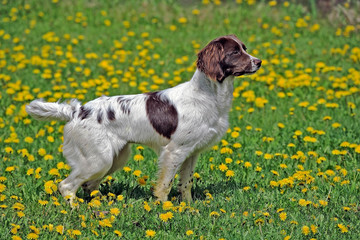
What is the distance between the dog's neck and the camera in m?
4.86

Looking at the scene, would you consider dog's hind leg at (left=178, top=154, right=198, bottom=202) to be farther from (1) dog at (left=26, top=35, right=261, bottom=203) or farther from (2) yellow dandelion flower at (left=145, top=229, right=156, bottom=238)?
(2) yellow dandelion flower at (left=145, top=229, right=156, bottom=238)

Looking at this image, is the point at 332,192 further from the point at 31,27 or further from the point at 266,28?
the point at 31,27

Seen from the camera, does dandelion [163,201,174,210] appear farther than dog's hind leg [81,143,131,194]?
No

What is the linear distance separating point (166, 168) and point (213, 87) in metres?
0.77

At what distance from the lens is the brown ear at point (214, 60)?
471 cm

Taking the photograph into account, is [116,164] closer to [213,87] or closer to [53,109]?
[53,109]

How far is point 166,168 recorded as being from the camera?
16.3ft

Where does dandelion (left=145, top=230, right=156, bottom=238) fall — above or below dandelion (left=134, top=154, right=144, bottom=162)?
above

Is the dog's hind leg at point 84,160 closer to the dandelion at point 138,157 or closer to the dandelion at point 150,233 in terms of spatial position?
the dandelion at point 138,157

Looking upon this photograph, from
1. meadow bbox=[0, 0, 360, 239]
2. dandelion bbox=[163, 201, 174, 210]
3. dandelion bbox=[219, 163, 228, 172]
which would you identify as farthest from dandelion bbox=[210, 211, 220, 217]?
dandelion bbox=[219, 163, 228, 172]

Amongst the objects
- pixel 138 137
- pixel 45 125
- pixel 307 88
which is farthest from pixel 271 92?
pixel 138 137

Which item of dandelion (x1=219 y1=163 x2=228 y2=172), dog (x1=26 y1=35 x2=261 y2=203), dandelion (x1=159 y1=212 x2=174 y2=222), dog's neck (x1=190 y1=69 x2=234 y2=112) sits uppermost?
dog's neck (x1=190 y1=69 x2=234 y2=112)

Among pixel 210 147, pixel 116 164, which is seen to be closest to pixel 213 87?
pixel 210 147

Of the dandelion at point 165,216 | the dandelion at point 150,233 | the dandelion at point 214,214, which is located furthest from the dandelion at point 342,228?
the dandelion at point 150,233
